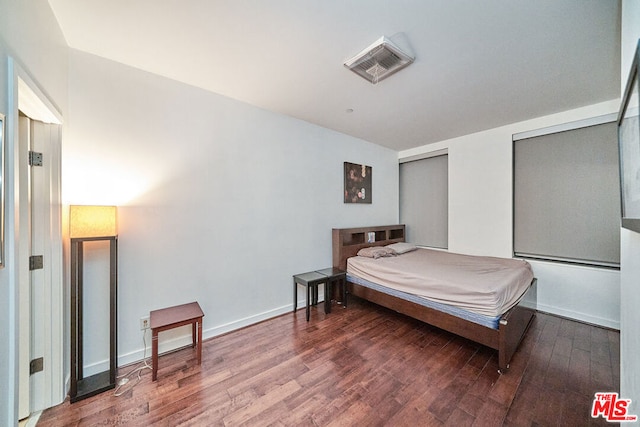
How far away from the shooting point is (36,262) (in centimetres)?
155

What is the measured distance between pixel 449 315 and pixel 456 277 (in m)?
0.40

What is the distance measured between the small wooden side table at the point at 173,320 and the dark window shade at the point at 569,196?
14.0ft

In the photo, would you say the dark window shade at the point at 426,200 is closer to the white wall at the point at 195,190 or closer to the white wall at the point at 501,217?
the white wall at the point at 501,217

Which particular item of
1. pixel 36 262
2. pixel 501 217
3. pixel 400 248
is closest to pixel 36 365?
pixel 36 262

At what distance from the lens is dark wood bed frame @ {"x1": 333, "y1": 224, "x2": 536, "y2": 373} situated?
2.00 m

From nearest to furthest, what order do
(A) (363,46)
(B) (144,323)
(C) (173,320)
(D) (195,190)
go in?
(A) (363,46), (C) (173,320), (B) (144,323), (D) (195,190)

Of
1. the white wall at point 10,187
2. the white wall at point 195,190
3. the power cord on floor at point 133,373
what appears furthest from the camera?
the white wall at point 195,190

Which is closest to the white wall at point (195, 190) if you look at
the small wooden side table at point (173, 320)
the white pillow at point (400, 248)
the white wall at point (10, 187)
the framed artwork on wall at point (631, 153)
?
A: the small wooden side table at point (173, 320)

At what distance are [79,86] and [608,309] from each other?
5.83m

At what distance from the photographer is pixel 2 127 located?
1.02 m

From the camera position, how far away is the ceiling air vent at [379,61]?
1.82m

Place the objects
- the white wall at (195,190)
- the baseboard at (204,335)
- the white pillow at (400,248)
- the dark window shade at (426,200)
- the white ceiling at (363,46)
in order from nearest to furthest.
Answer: the white ceiling at (363,46) → the white wall at (195,190) → the baseboard at (204,335) → the white pillow at (400,248) → the dark window shade at (426,200)

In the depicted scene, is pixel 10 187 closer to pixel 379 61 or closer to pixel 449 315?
pixel 379 61

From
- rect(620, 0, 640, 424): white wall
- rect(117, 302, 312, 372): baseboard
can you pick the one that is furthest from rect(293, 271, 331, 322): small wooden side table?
rect(620, 0, 640, 424): white wall
